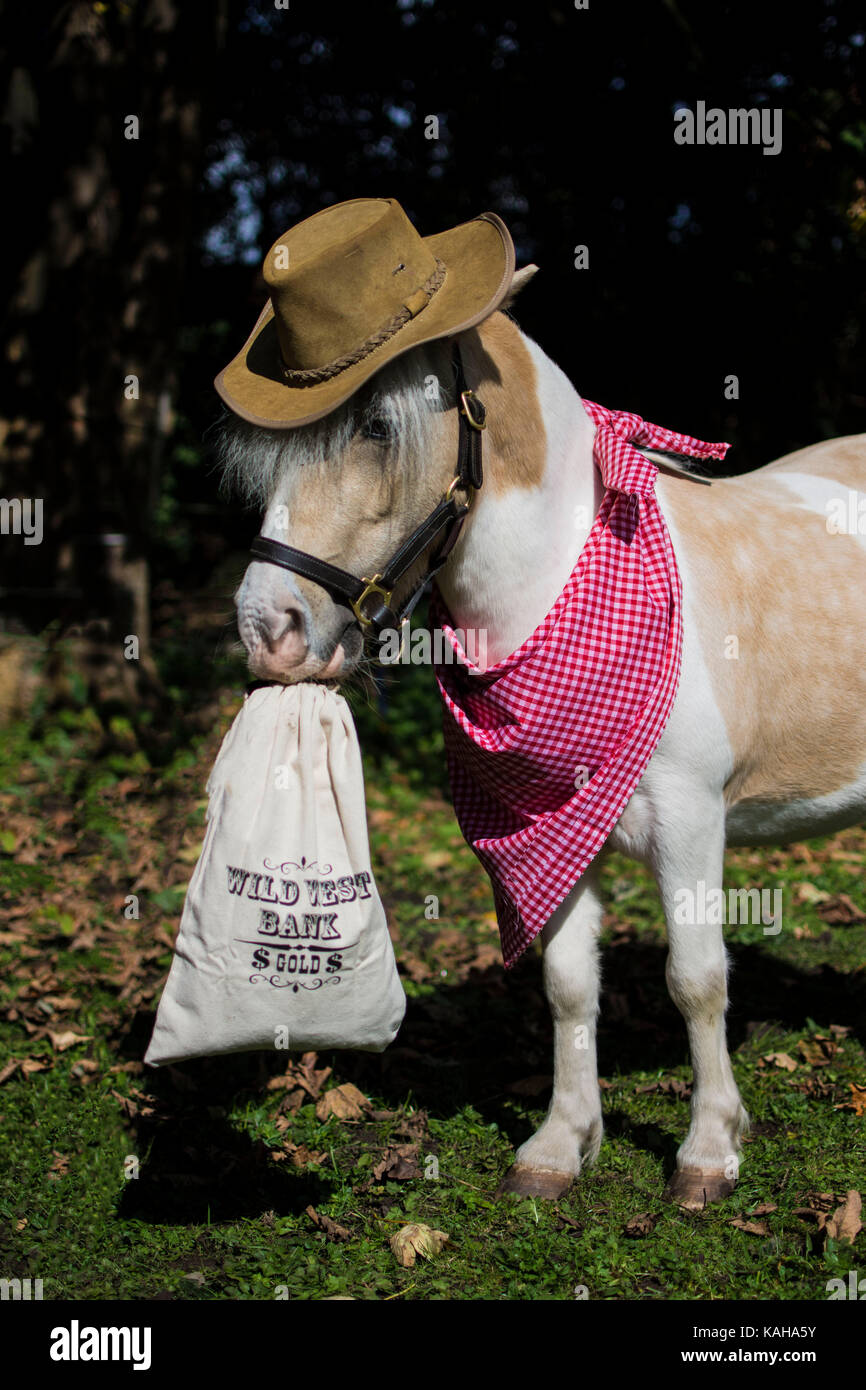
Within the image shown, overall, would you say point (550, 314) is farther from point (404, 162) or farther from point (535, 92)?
point (404, 162)

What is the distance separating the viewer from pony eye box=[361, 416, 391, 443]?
2.46 metres

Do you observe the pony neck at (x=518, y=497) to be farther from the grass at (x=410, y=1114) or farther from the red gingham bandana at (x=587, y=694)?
the grass at (x=410, y=1114)

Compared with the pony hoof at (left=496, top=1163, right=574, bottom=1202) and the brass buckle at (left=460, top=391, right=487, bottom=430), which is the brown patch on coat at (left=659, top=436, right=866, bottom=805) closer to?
the brass buckle at (left=460, top=391, right=487, bottom=430)

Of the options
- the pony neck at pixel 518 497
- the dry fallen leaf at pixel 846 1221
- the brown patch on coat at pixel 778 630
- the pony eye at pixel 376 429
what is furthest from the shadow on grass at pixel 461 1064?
the pony eye at pixel 376 429

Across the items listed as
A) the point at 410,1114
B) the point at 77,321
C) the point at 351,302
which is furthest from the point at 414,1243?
the point at 77,321

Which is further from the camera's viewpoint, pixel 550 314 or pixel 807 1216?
pixel 550 314

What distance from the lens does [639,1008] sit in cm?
438

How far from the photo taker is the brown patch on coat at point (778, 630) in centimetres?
294

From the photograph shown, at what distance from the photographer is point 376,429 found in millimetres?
2475

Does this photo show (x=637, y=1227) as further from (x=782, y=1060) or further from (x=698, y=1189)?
(x=782, y=1060)

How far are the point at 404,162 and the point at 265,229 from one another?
3168mm

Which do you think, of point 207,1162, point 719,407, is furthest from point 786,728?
point 719,407

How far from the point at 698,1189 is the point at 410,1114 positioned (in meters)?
0.94

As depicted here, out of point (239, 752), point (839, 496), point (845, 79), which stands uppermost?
point (845, 79)
